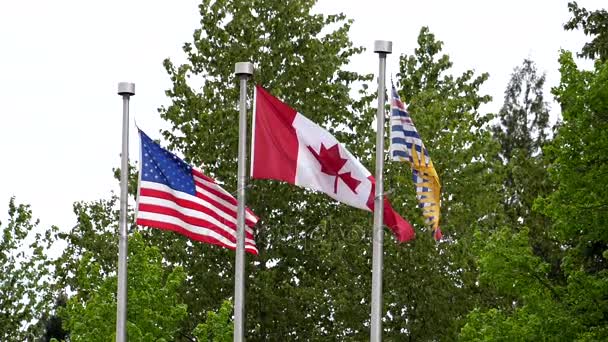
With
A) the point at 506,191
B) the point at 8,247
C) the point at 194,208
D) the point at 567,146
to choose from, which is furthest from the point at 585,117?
the point at 8,247

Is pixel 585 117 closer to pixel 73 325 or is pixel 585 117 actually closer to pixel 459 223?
pixel 459 223

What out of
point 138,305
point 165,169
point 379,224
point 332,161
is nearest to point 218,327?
point 138,305

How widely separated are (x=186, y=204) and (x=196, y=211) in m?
0.20

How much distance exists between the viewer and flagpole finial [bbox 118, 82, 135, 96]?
25.0m

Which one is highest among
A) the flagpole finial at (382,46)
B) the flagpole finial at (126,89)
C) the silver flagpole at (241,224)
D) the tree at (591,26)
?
the tree at (591,26)

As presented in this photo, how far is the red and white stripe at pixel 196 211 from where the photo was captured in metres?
23.4

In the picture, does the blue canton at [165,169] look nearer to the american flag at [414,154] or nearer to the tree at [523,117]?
the american flag at [414,154]

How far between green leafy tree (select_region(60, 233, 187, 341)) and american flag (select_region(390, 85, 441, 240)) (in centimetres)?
1838

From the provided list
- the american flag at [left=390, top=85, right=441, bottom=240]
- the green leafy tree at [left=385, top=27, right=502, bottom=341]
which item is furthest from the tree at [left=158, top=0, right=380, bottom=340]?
the american flag at [left=390, top=85, right=441, bottom=240]

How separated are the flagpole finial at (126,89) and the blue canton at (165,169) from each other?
Result: 1.20 m

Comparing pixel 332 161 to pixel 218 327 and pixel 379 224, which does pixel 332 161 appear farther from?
pixel 218 327

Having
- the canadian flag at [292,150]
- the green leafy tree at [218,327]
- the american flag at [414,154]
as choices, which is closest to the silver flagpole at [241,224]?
the canadian flag at [292,150]

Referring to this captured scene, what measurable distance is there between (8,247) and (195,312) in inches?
479

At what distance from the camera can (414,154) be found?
2447cm
